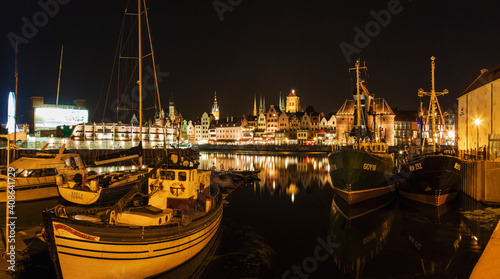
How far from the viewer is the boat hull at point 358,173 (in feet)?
71.8

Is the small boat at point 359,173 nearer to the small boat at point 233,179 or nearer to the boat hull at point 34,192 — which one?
the small boat at point 233,179

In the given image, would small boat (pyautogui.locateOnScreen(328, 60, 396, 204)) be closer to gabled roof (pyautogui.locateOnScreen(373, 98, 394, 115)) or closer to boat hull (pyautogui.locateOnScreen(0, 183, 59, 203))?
boat hull (pyautogui.locateOnScreen(0, 183, 59, 203))

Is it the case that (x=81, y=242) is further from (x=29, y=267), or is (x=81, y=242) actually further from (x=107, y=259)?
(x=29, y=267)

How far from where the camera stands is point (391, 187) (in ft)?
87.3

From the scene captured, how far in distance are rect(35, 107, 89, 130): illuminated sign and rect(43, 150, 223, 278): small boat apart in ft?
320

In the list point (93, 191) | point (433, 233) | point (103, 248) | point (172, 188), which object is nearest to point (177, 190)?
point (172, 188)

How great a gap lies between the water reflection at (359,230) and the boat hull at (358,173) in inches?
27.8

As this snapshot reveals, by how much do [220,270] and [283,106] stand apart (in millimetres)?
160733

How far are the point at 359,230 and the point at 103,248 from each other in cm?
1278

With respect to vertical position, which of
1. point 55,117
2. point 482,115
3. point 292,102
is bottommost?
point 482,115

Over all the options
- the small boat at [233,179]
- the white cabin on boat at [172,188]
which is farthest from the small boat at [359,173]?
the white cabin on boat at [172,188]

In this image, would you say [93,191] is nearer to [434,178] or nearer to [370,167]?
[370,167]

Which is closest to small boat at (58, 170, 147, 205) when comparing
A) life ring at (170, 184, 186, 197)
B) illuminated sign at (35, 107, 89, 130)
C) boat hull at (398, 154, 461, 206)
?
life ring at (170, 184, 186, 197)

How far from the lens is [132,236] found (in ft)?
32.0
